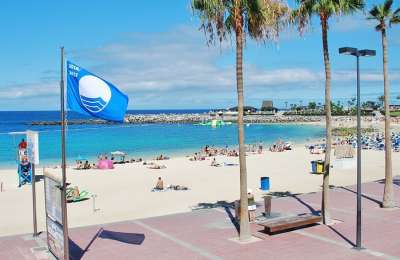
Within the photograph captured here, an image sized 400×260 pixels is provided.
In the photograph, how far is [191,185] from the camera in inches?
992

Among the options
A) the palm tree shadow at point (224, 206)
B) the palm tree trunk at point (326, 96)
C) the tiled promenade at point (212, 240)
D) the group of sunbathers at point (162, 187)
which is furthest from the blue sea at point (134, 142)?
the palm tree trunk at point (326, 96)

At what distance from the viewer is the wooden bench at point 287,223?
13.4 metres

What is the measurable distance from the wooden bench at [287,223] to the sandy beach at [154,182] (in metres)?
5.24

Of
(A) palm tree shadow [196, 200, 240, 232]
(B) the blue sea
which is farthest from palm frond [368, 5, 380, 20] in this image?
(B) the blue sea

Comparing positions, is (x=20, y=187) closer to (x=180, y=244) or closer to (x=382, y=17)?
(x=180, y=244)

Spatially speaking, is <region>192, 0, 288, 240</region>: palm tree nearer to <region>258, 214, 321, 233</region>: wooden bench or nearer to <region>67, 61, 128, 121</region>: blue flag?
<region>258, 214, 321, 233</region>: wooden bench

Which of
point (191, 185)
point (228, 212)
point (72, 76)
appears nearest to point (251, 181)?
point (191, 185)

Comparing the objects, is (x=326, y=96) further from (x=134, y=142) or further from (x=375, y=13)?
(x=134, y=142)

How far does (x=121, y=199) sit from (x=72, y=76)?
12.6m

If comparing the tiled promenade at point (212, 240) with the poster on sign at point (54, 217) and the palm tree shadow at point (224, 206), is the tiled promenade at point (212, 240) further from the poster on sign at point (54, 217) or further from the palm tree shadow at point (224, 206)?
the poster on sign at point (54, 217)

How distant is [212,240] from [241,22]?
19.5ft

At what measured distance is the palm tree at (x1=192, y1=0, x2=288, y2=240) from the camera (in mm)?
12616

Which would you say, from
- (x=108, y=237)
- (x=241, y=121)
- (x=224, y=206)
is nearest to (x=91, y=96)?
(x=241, y=121)

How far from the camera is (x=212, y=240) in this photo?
42.9ft
